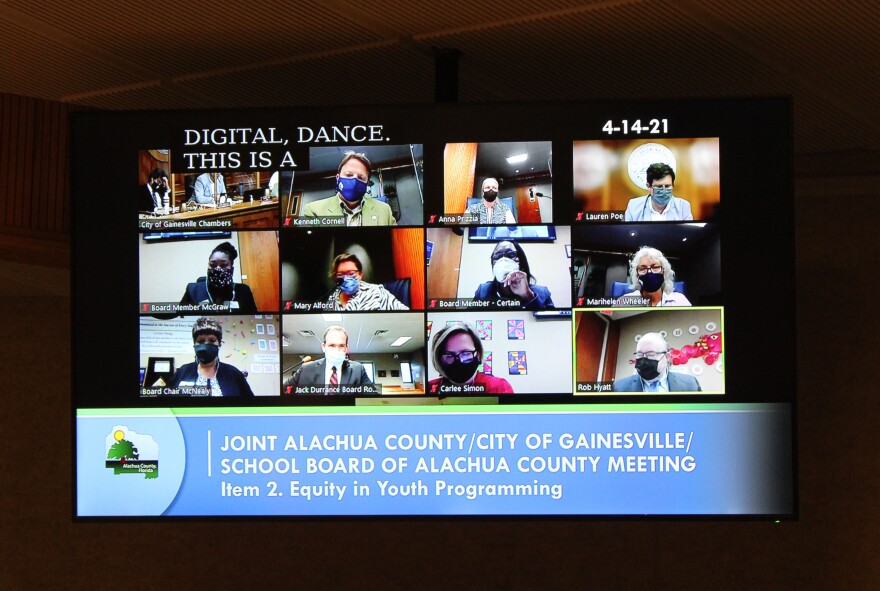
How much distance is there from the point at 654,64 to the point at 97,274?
1991 mm

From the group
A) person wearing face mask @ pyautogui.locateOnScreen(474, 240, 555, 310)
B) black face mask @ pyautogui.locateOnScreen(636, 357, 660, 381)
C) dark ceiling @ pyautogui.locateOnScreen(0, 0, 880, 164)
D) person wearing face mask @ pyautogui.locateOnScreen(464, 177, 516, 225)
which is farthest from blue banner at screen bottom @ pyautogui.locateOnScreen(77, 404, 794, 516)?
dark ceiling @ pyautogui.locateOnScreen(0, 0, 880, 164)

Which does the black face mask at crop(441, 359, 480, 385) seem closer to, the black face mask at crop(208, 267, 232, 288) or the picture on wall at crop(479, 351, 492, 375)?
the picture on wall at crop(479, 351, 492, 375)

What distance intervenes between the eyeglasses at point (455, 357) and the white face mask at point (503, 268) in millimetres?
248

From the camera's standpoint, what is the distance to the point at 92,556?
489 cm

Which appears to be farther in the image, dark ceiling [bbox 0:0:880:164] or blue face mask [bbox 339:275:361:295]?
blue face mask [bbox 339:275:361:295]

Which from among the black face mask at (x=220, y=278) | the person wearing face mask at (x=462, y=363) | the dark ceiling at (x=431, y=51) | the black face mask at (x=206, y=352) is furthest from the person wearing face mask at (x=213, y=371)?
the dark ceiling at (x=431, y=51)

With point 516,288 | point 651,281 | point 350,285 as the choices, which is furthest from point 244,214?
point 651,281

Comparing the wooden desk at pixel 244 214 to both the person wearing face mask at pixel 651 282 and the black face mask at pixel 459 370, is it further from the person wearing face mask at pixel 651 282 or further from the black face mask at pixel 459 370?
the person wearing face mask at pixel 651 282

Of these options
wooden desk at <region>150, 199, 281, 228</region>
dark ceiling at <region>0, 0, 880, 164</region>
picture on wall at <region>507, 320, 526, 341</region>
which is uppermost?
dark ceiling at <region>0, 0, 880, 164</region>

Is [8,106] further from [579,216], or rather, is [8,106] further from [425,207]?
[579,216]

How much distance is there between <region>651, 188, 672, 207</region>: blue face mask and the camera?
3350 millimetres

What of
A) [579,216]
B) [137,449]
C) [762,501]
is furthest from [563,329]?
[137,449]

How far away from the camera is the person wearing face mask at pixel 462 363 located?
333cm

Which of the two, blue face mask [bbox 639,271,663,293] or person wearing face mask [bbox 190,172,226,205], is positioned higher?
person wearing face mask [bbox 190,172,226,205]
